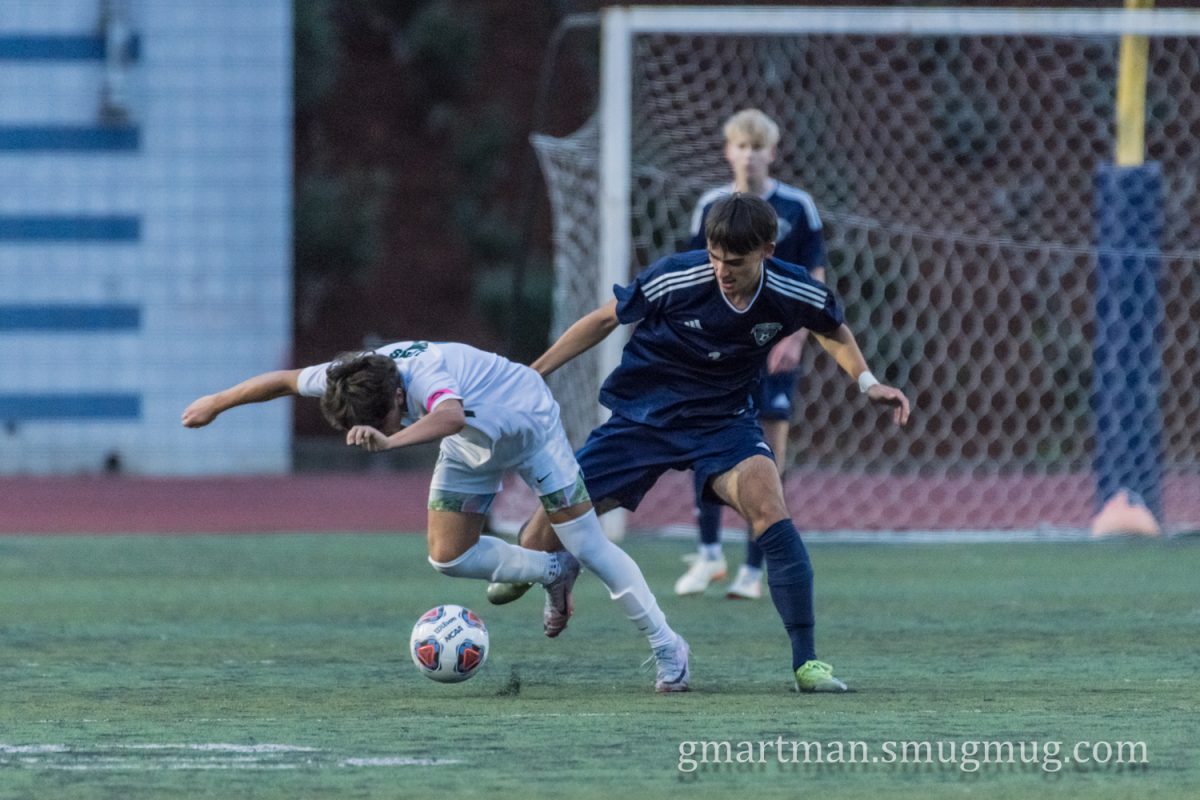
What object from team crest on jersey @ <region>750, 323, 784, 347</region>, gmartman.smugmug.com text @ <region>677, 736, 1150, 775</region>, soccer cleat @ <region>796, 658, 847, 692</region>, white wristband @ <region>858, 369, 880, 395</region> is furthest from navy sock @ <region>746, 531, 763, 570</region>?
gmartman.smugmug.com text @ <region>677, 736, 1150, 775</region>

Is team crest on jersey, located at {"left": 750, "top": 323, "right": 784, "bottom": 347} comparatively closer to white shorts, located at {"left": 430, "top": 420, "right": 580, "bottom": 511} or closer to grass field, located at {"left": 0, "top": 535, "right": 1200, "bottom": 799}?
white shorts, located at {"left": 430, "top": 420, "right": 580, "bottom": 511}

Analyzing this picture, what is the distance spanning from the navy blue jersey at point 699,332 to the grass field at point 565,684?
0.79 metres

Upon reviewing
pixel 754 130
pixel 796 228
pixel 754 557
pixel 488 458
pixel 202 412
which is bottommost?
pixel 754 557

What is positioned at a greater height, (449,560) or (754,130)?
(754,130)

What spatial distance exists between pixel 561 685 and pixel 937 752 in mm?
1494

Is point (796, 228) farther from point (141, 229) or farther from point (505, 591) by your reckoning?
point (141, 229)

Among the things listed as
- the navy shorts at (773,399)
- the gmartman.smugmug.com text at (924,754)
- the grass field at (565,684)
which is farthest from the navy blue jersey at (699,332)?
the navy shorts at (773,399)

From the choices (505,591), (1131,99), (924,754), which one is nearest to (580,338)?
(505,591)

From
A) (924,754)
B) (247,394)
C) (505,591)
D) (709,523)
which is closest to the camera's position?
(924,754)

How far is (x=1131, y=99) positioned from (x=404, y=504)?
5.44 metres

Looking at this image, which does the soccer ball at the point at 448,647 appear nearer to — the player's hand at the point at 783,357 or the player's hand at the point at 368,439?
the player's hand at the point at 368,439

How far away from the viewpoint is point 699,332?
5.83 meters

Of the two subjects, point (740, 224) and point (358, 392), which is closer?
point (358, 392)

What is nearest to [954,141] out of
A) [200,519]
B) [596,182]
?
[596,182]
